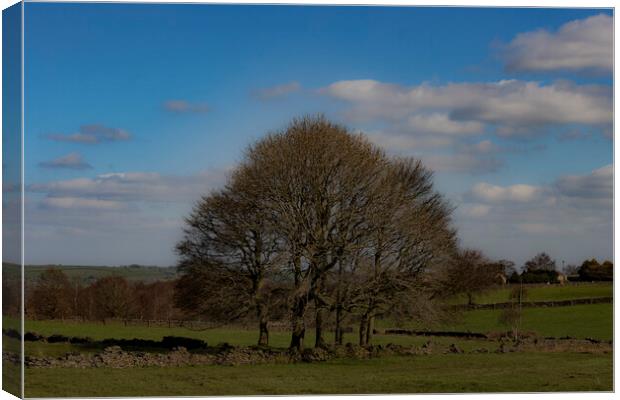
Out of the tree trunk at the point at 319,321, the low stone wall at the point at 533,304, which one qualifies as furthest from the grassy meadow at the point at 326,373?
the low stone wall at the point at 533,304

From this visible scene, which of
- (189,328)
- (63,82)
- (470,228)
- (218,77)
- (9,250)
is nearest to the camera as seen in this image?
(9,250)

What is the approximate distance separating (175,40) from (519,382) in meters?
9.37

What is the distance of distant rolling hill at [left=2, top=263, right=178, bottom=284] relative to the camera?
18.1 m

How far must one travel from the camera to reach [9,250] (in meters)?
15.5

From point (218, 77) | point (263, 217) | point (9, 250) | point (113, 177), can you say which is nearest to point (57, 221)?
point (113, 177)

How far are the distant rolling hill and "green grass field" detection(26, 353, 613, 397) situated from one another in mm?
1997

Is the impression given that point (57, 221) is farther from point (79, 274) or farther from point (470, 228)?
point (470, 228)

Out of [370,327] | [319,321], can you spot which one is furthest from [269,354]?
[370,327]

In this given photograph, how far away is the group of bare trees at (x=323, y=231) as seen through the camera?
22.0m

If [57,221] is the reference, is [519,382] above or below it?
below

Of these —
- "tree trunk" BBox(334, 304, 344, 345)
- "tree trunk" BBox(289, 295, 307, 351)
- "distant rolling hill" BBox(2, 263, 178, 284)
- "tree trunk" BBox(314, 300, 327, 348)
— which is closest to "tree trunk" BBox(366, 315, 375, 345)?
"tree trunk" BBox(334, 304, 344, 345)

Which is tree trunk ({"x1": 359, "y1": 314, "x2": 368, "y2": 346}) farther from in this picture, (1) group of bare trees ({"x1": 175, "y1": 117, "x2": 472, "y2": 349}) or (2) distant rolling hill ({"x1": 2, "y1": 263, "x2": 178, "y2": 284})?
(2) distant rolling hill ({"x1": 2, "y1": 263, "x2": 178, "y2": 284})

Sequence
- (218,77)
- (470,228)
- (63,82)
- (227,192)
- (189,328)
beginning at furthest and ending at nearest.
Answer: (189,328) → (227,192) → (470,228) → (218,77) → (63,82)

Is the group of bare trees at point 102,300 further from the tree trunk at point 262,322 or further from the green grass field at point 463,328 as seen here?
the tree trunk at point 262,322
